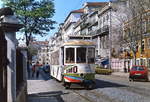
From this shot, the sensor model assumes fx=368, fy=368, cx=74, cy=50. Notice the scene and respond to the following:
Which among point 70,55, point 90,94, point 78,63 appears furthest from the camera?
point 70,55

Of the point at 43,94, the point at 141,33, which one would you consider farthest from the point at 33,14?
the point at 43,94

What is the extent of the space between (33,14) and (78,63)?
2322 centimetres

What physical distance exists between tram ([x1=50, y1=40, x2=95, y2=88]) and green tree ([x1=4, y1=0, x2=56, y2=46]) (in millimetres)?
21984

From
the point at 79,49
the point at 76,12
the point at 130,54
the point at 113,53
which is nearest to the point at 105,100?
the point at 79,49

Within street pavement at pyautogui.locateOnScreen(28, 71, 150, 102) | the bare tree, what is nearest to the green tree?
the bare tree

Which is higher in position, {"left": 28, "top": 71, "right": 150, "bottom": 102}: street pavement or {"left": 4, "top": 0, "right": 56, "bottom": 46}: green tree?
{"left": 4, "top": 0, "right": 56, "bottom": 46}: green tree

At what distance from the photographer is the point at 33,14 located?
4531 cm

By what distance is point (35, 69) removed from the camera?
45812mm

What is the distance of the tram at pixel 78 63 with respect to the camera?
23.3 meters

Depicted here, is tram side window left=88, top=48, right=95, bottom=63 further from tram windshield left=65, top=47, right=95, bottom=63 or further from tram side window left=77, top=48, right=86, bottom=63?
tram side window left=77, top=48, right=86, bottom=63

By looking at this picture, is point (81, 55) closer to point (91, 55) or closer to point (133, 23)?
point (91, 55)

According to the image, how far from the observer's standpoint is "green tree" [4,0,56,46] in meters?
45.6

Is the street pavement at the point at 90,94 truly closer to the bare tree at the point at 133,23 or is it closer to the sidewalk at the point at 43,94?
the sidewalk at the point at 43,94

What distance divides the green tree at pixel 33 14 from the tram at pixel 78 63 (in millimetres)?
21984
